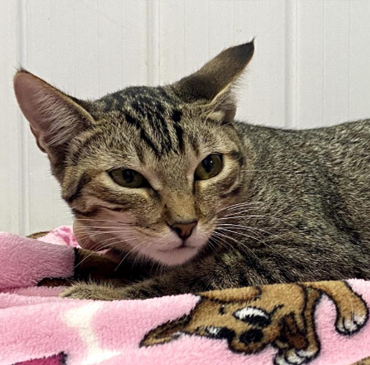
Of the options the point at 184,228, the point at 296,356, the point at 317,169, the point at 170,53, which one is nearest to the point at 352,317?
the point at 296,356

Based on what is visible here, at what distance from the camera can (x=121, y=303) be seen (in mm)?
903

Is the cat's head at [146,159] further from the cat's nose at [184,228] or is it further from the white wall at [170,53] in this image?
the white wall at [170,53]

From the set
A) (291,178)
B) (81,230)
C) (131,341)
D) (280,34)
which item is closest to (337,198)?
(291,178)

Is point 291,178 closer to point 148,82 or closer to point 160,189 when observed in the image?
point 160,189

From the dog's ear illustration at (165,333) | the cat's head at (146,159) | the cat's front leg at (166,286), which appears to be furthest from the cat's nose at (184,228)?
the dog's ear illustration at (165,333)

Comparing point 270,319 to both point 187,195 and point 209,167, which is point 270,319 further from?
point 209,167

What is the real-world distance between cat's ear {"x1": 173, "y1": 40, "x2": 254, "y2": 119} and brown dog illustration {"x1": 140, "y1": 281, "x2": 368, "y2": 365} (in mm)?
527

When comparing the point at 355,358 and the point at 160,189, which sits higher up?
the point at 160,189

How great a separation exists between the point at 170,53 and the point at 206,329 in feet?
5.10

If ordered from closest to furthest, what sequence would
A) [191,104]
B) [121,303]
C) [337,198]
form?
1. [121,303]
2. [191,104]
3. [337,198]

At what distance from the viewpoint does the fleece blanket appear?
0.79 meters

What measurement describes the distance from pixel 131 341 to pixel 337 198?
0.79 m

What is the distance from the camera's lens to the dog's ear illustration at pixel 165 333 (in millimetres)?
816

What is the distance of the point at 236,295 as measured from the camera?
0.92 m
